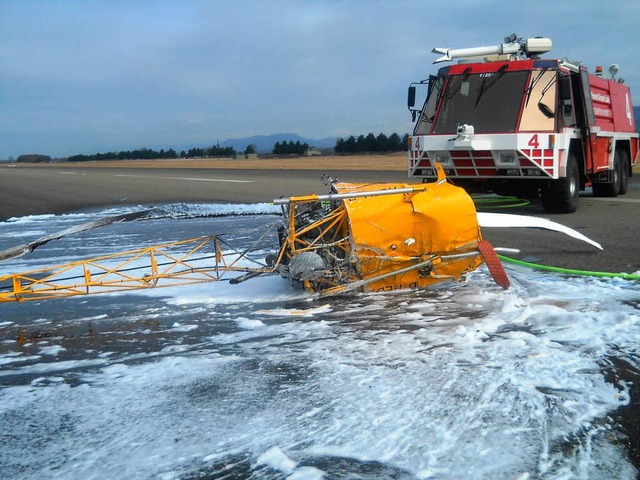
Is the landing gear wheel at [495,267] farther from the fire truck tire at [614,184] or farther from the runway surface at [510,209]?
the fire truck tire at [614,184]

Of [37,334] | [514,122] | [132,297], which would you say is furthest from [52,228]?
[514,122]

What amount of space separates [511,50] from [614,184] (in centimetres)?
484

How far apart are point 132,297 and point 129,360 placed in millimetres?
2049

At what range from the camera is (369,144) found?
4769 cm

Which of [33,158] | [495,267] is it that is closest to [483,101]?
[495,267]

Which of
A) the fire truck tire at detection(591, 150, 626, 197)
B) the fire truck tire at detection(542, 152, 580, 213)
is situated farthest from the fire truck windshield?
the fire truck tire at detection(591, 150, 626, 197)

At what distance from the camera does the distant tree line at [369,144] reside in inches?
1805

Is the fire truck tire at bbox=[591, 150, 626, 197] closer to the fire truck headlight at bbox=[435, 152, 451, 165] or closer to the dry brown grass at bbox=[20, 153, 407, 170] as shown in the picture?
the fire truck headlight at bbox=[435, 152, 451, 165]

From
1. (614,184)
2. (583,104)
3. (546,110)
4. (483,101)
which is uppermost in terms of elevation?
(483,101)

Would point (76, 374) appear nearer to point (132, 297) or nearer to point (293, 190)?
point (132, 297)

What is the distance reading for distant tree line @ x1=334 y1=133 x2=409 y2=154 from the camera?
45844 millimetres

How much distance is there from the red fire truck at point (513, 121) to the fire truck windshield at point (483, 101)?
0.06ft

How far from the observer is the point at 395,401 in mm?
3434

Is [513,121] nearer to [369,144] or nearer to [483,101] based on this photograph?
[483,101]
